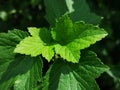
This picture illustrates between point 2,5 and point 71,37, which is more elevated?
point 2,5

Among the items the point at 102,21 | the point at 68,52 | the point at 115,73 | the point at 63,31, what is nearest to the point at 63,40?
the point at 63,31

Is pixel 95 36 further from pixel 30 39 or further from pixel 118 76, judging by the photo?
pixel 118 76

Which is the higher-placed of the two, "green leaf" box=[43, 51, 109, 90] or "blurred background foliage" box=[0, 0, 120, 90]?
"blurred background foliage" box=[0, 0, 120, 90]

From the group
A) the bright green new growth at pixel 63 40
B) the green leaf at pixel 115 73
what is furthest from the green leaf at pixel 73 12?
the green leaf at pixel 115 73

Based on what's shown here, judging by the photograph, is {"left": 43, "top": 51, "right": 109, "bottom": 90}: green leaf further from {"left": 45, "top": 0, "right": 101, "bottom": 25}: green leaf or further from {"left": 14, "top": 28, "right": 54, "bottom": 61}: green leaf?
{"left": 45, "top": 0, "right": 101, "bottom": 25}: green leaf

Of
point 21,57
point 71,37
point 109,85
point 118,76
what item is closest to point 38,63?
point 21,57

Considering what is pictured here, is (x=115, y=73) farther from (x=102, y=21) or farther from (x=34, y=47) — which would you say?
(x=34, y=47)

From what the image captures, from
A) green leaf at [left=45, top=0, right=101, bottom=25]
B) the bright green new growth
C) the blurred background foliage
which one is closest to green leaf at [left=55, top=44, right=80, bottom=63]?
the bright green new growth
